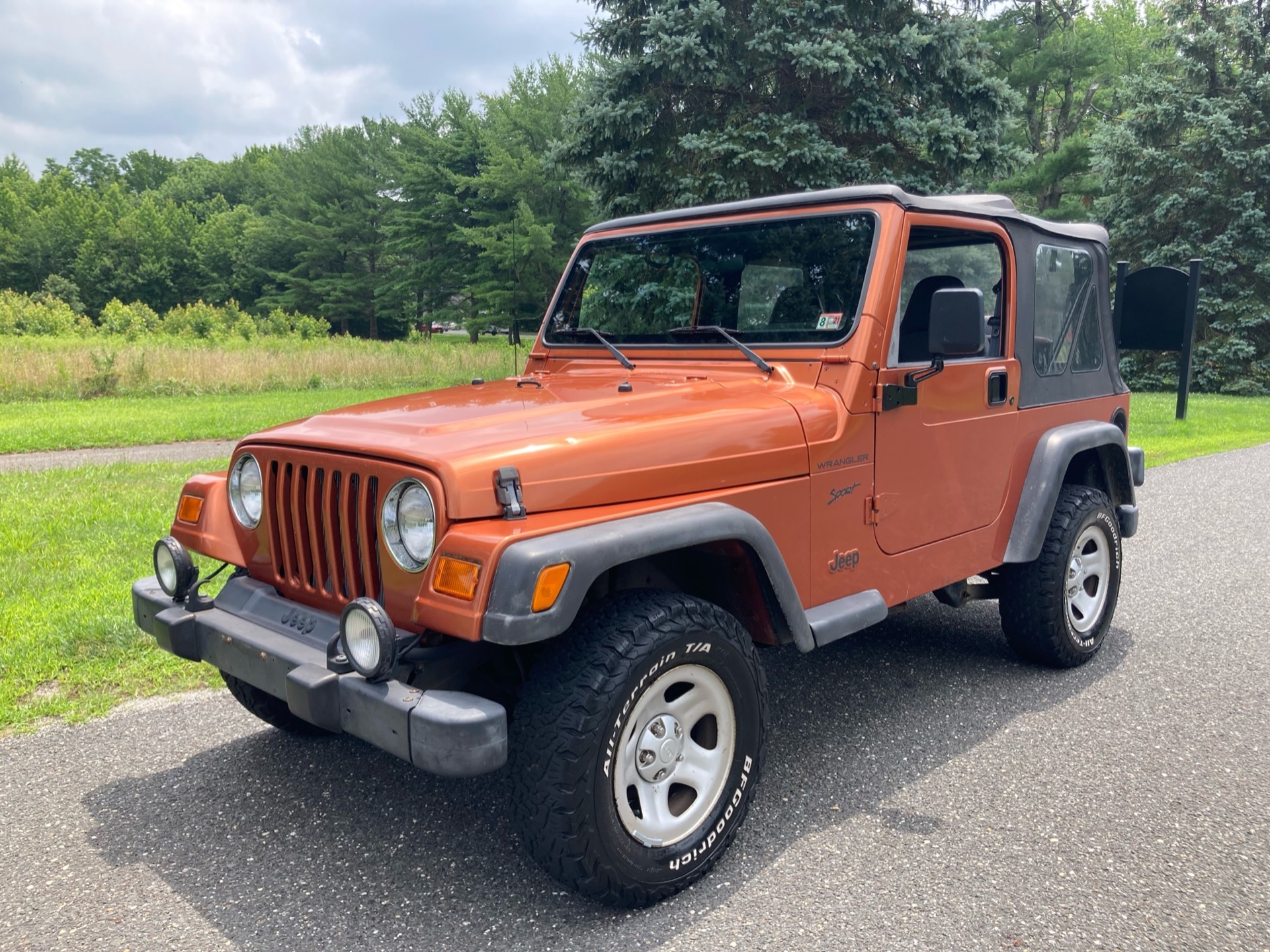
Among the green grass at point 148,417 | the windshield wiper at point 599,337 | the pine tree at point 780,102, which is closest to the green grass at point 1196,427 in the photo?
the pine tree at point 780,102


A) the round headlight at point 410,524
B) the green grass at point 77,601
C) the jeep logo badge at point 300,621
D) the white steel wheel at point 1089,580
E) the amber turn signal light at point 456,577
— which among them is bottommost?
the green grass at point 77,601

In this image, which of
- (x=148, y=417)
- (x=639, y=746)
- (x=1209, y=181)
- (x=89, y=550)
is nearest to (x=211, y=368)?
(x=148, y=417)

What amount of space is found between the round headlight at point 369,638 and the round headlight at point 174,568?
93cm

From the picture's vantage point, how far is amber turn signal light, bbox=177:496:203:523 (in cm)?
333

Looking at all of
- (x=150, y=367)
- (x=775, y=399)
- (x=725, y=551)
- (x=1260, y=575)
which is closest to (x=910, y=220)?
(x=775, y=399)

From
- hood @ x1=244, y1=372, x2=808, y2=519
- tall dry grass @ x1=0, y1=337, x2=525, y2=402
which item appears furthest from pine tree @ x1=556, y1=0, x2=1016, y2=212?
hood @ x1=244, y1=372, x2=808, y2=519

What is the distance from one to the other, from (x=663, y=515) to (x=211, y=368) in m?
18.3

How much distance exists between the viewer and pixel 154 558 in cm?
315

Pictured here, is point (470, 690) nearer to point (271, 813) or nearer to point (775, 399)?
point (271, 813)

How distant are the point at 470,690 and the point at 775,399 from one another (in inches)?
54.2

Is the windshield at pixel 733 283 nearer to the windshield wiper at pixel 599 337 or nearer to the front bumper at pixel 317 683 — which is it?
the windshield wiper at pixel 599 337

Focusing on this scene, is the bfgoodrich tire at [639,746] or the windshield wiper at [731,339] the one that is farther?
the windshield wiper at [731,339]

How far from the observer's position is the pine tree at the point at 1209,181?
831 inches

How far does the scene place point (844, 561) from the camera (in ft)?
10.9
